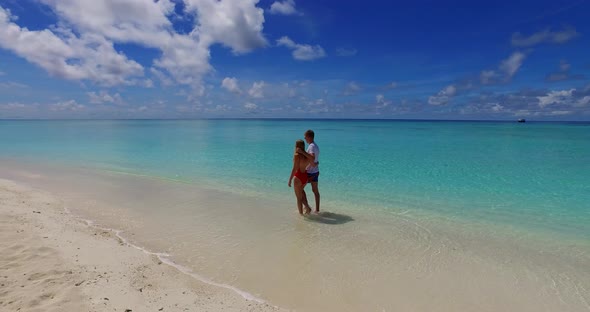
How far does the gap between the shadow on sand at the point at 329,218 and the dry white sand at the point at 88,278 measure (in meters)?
3.40

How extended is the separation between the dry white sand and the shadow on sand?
340 centimetres

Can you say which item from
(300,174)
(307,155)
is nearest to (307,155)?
(307,155)

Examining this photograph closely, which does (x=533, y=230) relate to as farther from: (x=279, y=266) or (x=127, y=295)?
(x=127, y=295)

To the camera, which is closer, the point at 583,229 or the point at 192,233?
the point at 192,233

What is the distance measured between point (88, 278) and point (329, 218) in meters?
4.81

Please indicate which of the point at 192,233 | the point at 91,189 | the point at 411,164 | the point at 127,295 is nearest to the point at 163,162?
the point at 91,189

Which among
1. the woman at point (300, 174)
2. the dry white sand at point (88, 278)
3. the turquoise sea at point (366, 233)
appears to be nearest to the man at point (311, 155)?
the woman at point (300, 174)

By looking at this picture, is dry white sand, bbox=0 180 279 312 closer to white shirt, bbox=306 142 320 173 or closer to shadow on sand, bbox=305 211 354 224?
shadow on sand, bbox=305 211 354 224

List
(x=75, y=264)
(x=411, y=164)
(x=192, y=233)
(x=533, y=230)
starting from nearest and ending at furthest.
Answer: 1. (x=75, y=264)
2. (x=192, y=233)
3. (x=533, y=230)
4. (x=411, y=164)

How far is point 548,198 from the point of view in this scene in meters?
9.66

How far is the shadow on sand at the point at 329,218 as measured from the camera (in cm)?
739

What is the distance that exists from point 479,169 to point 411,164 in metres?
2.96

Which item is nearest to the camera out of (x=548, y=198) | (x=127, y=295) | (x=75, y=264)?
(x=127, y=295)

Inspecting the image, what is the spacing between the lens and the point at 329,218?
25.0 feet
